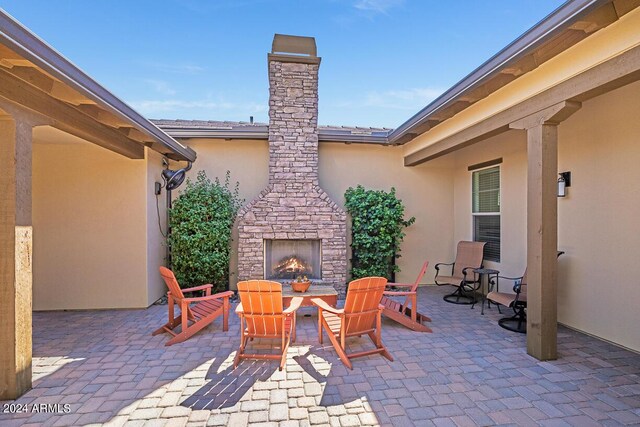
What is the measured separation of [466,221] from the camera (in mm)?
6879

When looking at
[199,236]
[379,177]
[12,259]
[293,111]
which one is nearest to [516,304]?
[379,177]

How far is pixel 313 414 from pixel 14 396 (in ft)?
8.44

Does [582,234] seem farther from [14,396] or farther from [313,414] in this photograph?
[14,396]

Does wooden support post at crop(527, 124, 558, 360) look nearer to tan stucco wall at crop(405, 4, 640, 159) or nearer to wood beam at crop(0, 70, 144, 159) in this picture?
tan stucco wall at crop(405, 4, 640, 159)

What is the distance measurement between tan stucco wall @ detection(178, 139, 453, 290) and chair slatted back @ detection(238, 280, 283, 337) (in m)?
3.19

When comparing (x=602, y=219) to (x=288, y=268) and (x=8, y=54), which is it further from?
(x=8, y=54)

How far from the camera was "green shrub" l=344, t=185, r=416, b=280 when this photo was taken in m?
6.29

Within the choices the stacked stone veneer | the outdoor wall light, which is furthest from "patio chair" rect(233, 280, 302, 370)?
the outdoor wall light

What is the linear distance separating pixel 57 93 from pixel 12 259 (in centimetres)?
155

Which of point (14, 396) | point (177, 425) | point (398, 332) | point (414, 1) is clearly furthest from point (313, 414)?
point (414, 1)

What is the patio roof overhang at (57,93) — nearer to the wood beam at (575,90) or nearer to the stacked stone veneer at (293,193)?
the stacked stone veneer at (293,193)

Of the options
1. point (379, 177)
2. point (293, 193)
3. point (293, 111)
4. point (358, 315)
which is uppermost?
point (293, 111)

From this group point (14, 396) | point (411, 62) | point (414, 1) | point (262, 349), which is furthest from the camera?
point (411, 62)

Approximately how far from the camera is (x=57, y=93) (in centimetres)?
294
